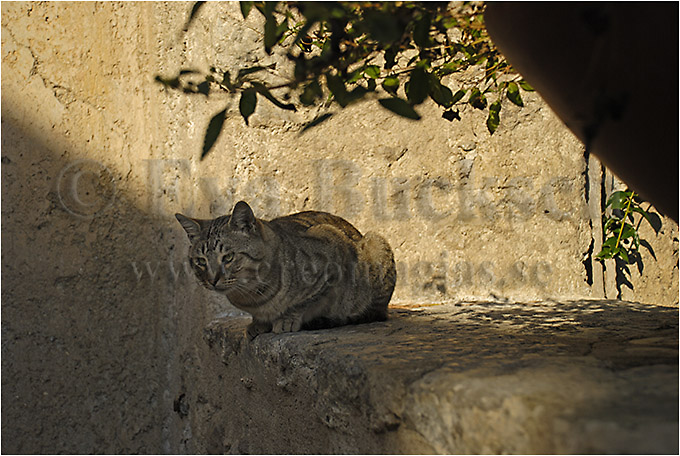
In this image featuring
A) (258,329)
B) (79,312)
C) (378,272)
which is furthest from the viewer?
(79,312)

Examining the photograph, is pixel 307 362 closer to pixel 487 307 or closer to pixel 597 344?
pixel 597 344

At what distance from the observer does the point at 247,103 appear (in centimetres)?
113

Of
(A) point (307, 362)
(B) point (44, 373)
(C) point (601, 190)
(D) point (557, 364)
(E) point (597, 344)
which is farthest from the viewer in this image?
(C) point (601, 190)

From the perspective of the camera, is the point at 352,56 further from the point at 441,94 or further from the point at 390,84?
the point at 441,94

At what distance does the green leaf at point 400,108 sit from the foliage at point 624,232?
2.16 metres

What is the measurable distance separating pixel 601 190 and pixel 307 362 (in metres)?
1.87

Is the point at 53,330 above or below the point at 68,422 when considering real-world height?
above

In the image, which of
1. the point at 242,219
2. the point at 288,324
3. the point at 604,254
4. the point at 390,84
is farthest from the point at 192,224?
the point at 604,254

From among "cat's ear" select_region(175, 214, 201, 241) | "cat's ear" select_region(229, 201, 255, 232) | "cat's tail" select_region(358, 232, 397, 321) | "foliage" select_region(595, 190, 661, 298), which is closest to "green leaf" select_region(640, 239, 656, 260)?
"foliage" select_region(595, 190, 661, 298)

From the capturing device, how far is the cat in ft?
6.71

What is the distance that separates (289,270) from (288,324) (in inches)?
7.1

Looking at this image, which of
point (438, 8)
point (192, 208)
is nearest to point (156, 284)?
point (192, 208)

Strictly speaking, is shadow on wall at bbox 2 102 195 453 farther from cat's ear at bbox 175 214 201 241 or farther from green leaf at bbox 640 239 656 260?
green leaf at bbox 640 239 656 260

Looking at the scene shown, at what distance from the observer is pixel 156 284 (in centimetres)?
271
